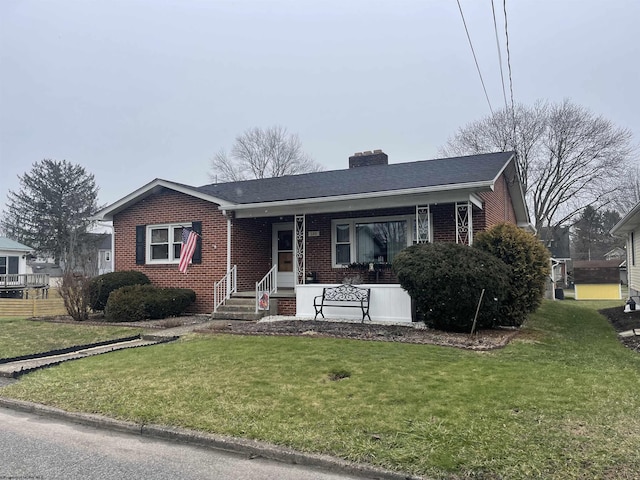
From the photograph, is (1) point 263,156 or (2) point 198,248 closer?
(2) point 198,248

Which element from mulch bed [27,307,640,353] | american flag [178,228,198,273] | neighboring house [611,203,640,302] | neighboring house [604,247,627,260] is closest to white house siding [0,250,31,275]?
mulch bed [27,307,640,353]

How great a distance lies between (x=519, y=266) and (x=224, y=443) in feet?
26.3

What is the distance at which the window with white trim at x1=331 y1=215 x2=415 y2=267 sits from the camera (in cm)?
1364

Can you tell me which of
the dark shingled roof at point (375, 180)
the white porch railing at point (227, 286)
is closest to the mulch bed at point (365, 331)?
the white porch railing at point (227, 286)

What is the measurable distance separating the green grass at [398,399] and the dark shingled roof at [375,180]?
5.13 m

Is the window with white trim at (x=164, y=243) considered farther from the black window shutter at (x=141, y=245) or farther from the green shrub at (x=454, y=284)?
the green shrub at (x=454, y=284)

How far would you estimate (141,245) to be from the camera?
50.8ft

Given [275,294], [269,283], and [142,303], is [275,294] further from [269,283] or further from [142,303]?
[142,303]

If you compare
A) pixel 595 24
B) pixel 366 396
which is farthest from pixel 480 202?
pixel 366 396

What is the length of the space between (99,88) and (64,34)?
3.95 meters

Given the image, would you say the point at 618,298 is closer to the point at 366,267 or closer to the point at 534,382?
the point at 366,267

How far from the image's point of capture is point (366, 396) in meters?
5.25

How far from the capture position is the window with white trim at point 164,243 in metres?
15.1

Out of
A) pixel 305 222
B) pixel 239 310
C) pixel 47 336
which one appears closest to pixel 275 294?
pixel 239 310
